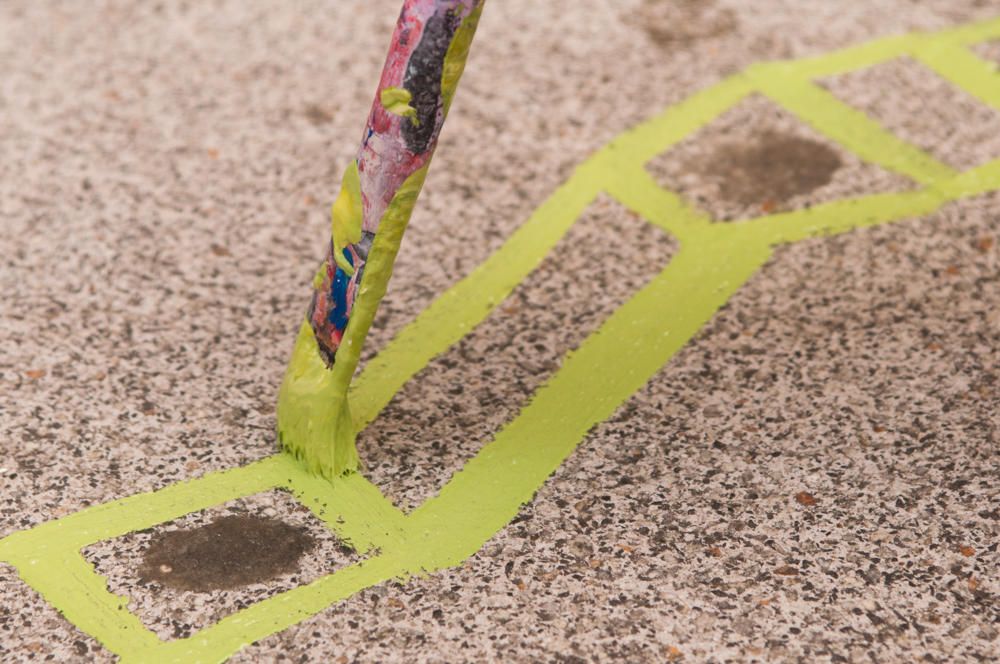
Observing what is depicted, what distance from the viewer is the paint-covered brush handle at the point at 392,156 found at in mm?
1689

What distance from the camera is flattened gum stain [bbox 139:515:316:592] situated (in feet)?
5.91

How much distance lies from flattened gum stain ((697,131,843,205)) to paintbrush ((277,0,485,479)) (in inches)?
41.4

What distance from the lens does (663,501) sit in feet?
6.37

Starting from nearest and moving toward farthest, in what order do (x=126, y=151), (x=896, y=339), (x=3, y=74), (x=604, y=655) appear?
(x=604, y=655)
(x=896, y=339)
(x=126, y=151)
(x=3, y=74)

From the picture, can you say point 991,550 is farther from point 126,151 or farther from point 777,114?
point 126,151

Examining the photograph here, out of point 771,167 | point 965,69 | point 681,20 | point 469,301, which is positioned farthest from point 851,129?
point 469,301

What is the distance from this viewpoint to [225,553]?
1.84 metres

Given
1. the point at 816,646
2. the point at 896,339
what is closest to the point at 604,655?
the point at 816,646

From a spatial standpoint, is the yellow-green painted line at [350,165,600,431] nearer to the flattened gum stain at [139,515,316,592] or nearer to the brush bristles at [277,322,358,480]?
the brush bristles at [277,322,358,480]

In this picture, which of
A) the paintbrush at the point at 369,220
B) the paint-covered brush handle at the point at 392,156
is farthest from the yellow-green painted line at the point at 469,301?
the paint-covered brush handle at the point at 392,156

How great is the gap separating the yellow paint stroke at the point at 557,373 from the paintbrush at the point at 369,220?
0.30 ft

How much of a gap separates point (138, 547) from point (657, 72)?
1.79 metres

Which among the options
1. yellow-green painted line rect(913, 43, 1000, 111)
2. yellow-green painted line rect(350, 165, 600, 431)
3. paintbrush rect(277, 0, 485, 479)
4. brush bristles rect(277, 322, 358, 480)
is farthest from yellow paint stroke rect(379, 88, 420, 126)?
yellow-green painted line rect(913, 43, 1000, 111)

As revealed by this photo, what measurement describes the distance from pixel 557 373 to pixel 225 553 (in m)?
0.69
